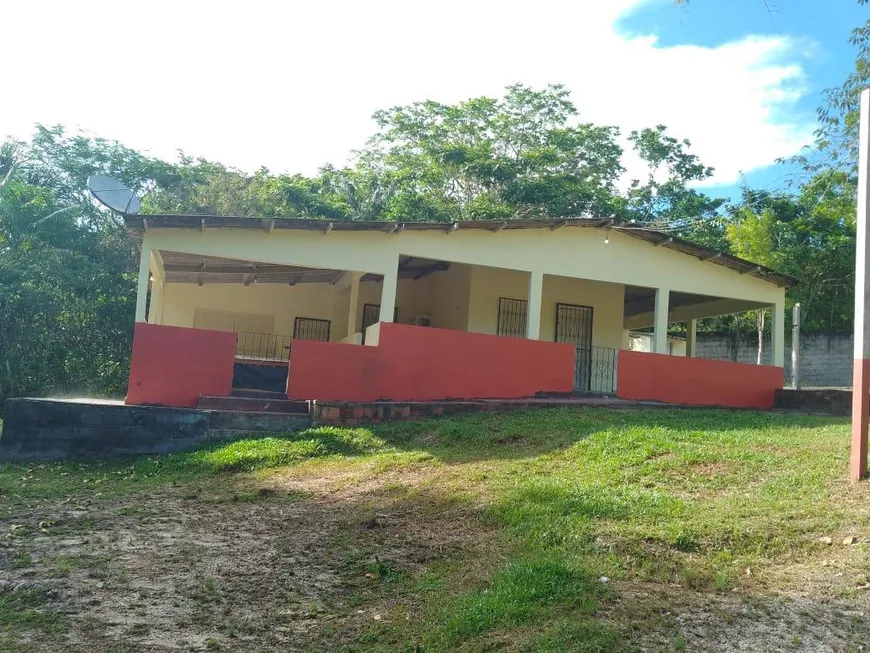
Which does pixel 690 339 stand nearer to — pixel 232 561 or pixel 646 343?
pixel 646 343

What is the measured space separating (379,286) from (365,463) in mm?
8469

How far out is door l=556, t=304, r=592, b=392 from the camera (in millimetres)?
15852

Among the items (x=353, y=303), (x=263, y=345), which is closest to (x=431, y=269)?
(x=353, y=303)

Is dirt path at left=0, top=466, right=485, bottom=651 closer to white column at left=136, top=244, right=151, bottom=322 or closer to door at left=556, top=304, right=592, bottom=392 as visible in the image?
white column at left=136, top=244, right=151, bottom=322

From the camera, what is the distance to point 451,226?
12398 mm

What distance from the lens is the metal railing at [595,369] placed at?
51.6ft

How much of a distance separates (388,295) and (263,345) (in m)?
5.31

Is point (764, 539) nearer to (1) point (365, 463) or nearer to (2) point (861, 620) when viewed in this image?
(2) point (861, 620)

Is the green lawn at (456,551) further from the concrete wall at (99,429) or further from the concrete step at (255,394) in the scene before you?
the concrete step at (255,394)

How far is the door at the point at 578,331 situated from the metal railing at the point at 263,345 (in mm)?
6061

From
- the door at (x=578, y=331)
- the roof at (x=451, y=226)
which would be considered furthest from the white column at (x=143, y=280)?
the door at (x=578, y=331)

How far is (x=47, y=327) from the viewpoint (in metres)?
18.3

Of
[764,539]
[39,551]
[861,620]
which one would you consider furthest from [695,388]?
A: [39,551]

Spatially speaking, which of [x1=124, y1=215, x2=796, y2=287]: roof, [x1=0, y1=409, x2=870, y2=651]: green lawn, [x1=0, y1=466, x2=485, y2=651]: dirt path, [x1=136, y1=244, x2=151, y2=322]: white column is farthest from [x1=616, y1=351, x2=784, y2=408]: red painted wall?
[x1=136, y1=244, x2=151, y2=322]: white column
